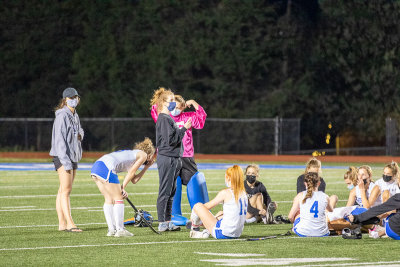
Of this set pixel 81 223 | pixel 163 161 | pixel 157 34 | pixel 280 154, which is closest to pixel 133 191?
pixel 81 223

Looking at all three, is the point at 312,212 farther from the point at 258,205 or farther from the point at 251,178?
the point at 258,205

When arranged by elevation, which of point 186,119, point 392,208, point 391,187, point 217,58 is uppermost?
point 217,58

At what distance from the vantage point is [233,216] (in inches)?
456

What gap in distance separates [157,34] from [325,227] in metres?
43.9

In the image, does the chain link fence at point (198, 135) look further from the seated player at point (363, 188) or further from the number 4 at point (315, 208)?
the number 4 at point (315, 208)

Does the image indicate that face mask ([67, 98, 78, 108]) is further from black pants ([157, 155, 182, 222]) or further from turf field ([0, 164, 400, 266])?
turf field ([0, 164, 400, 266])

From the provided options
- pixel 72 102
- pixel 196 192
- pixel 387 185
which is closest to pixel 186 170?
pixel 196 192

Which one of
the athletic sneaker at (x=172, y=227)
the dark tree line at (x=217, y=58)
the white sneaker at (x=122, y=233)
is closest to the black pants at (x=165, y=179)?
the athletic sneaker at (x=172, y=227)

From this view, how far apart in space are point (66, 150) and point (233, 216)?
2.83 metres

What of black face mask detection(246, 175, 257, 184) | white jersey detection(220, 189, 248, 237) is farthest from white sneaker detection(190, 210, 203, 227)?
black face mask detection(246, 175, 257, 184)

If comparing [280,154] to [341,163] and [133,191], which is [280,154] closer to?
[341,163]

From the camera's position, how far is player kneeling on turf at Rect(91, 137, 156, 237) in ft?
40.1

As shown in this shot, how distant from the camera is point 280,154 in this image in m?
45.5

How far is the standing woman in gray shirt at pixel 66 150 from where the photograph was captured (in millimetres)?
13000
